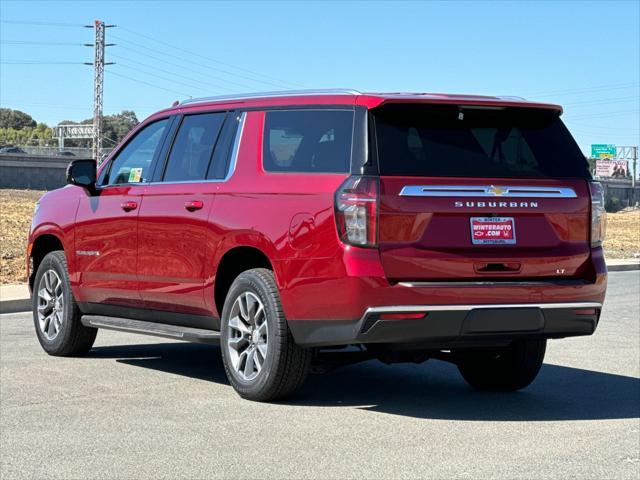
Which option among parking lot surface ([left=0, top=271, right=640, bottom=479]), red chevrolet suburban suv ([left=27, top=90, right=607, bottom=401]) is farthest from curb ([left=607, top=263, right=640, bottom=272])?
red chevrolet suburban suv ([left=27, top=90, right=607, bottom=401])

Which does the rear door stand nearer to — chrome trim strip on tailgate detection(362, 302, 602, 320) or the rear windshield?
the rear windshield

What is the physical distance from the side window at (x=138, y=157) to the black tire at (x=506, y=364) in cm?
283

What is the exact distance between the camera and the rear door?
851 cm

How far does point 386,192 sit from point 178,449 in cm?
197

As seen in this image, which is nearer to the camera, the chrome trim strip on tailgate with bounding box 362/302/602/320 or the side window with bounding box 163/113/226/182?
the chrome trim strip on tailgate with bounding box 362/302/602/320

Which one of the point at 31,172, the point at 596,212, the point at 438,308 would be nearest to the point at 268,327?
the point at 438,308

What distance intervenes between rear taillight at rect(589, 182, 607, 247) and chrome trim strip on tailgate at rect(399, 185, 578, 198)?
177mm

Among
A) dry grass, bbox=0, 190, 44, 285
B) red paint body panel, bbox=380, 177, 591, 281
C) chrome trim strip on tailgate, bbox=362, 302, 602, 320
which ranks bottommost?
dry grass, bbox=0, 190, 44, 285

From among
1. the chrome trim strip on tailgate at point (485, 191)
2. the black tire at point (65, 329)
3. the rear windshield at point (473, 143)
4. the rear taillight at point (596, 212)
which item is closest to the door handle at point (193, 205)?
the rear windshield at point (473, 143)

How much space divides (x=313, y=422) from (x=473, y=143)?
2.00 metres

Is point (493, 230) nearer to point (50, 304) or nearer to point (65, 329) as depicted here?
point (65, 329)

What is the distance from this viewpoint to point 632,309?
647 inches

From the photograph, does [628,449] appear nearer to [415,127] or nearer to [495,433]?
[495,433]

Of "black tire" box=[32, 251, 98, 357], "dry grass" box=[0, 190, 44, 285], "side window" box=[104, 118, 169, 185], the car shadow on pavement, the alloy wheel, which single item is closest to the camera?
the car shadow on pavement
